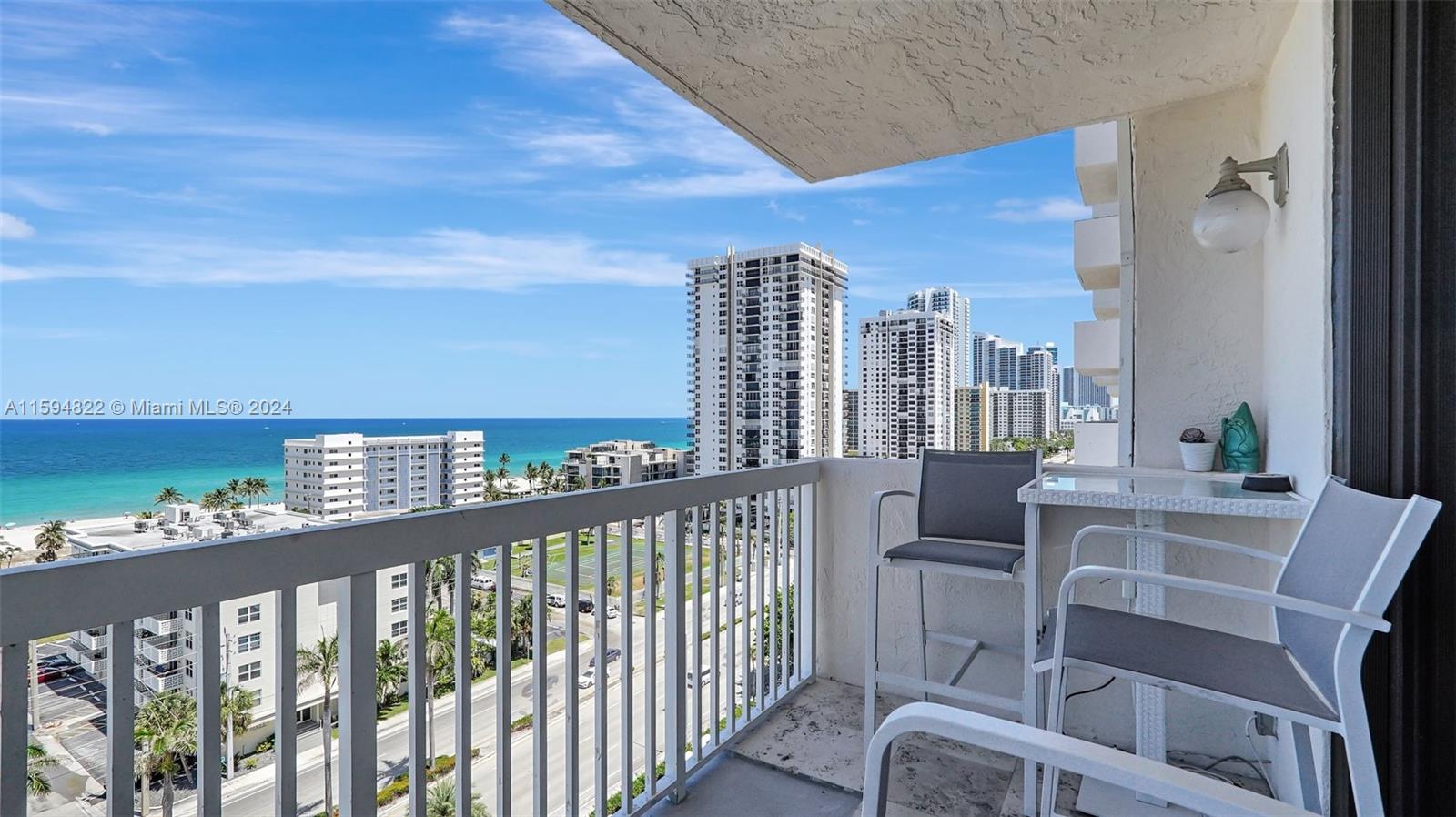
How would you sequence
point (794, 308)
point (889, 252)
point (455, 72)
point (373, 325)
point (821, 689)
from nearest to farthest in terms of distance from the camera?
point (821, 689) < point (794, 308) < point (455, 72) < point (889, 252) < point (373, 325)

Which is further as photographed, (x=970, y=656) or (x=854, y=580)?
(x=854, y=580)

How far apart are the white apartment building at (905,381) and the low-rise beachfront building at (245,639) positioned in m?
5.19

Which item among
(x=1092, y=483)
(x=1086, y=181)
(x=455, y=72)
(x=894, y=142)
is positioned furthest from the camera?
(x=455, y=72)

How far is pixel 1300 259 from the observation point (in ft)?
5.75

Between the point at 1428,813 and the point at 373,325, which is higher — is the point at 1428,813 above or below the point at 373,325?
below

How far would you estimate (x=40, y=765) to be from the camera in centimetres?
98

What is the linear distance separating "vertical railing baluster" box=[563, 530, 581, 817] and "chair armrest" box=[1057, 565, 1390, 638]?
1.22 m

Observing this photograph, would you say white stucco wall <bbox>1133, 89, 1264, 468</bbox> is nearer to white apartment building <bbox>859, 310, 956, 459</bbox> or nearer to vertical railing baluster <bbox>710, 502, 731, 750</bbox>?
vertical railing baluster <bbox>710, 502, 731, 750</bbox>

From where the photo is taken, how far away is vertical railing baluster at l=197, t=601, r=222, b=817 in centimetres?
104

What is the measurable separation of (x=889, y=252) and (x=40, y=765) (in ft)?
71.2

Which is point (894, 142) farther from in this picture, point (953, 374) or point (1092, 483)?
point (953, 374)

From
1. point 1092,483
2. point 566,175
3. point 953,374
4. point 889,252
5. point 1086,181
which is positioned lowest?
point 1092,483

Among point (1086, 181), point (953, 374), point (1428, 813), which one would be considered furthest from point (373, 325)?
point (1428, 813)

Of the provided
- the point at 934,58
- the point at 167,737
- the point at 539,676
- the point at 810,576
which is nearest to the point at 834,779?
the point at 810,576
